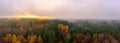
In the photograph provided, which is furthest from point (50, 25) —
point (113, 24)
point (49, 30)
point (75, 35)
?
Answer: point (113, 24)

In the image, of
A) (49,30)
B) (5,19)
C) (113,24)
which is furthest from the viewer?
(49,30)

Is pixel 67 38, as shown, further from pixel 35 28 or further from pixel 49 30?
pixel 35 28

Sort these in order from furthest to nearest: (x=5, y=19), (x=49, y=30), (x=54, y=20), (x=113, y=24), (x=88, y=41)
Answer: (x=88, y=41) < (x=49, y=30) < (x=54, y=20) < (x=113, y=24) < (x=5, y=19)

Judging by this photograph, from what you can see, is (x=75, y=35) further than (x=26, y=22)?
Yes

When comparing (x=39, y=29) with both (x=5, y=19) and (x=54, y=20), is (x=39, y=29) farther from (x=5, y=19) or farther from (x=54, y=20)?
(x=5, y=19)

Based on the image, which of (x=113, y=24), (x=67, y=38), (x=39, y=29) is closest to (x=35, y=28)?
(x=39, y=29)

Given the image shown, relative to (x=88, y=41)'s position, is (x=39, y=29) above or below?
above
